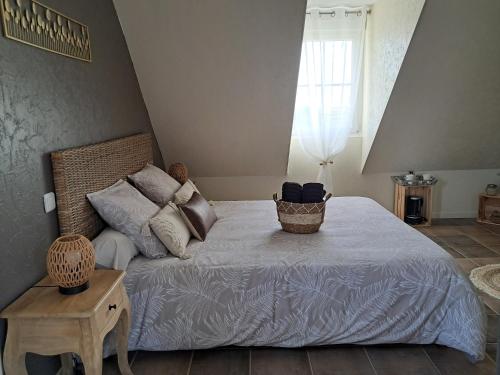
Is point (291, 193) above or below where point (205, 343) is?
above

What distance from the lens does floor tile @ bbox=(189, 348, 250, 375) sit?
7.01ft

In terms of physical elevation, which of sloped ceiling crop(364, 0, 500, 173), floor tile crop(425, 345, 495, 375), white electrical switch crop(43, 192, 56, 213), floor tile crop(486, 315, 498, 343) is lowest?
floor tile crop(425, 345, 495, 375)

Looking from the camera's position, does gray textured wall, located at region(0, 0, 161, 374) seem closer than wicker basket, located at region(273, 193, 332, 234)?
Yes

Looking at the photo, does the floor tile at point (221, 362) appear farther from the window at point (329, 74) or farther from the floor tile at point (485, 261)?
the window at point (329, 74)

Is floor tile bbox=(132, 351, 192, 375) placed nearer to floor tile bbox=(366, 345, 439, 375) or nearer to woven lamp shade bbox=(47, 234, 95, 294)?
woven lamp shade bbox=(47, 234, 95, 294)

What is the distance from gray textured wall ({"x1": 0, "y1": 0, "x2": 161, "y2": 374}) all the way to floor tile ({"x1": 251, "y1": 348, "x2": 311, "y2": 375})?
3.48 feet

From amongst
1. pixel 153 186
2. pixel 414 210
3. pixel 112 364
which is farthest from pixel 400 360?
pixel 414 210

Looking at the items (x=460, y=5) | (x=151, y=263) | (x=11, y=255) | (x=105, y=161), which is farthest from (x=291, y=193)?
(x=460, y=5)

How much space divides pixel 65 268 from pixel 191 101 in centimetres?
232

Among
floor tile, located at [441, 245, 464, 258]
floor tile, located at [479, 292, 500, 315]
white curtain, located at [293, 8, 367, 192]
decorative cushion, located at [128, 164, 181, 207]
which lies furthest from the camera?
white curtain, located at [293, 8, 367, 192]

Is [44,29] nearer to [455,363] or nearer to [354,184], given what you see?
[455,363]

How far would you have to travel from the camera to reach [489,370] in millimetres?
2084

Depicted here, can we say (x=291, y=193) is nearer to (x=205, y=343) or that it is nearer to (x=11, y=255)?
(x=205, y=343)

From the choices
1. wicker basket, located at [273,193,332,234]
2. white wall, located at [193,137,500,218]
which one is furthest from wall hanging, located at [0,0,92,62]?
white wall, located at [193,137,500,218]
